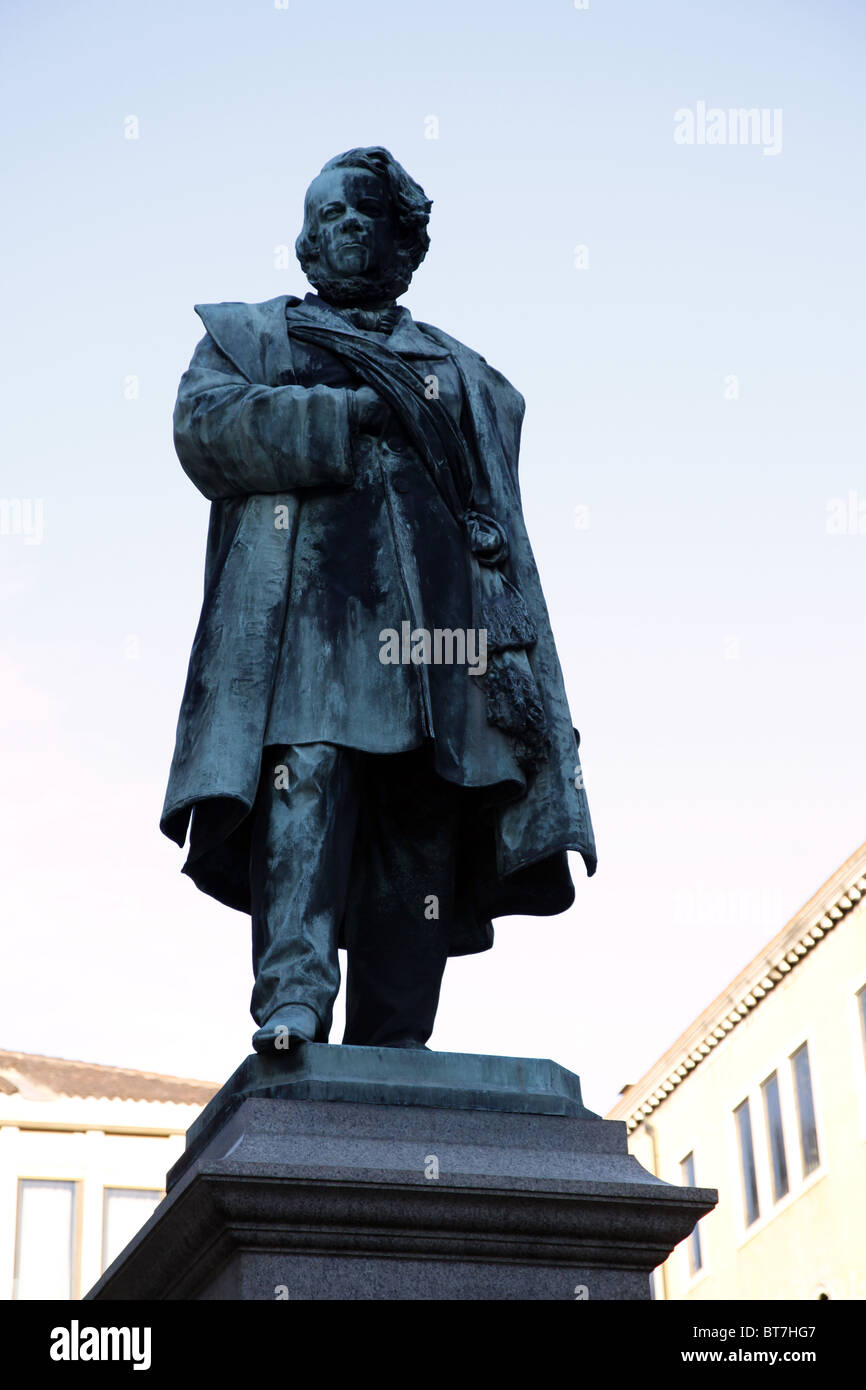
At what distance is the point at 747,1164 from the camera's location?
38844 mm

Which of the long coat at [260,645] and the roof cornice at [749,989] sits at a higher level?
the roof cornice at [749,989]

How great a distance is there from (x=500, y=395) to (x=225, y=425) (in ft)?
3.64

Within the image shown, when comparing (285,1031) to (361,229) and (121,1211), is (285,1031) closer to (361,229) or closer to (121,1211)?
(361,229)

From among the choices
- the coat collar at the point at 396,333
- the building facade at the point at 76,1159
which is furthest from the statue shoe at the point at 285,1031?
the building facade at the point at 76,1159

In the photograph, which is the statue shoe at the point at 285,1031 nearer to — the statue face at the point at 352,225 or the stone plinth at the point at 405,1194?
the stone plinth at the point at 405,1194

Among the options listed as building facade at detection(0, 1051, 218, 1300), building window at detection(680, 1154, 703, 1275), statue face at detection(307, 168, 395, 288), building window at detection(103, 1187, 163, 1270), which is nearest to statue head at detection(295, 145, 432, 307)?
statue face at detection(307, 168, 395, 288)

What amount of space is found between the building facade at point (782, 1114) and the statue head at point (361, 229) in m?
26.6

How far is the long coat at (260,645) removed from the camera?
603cm

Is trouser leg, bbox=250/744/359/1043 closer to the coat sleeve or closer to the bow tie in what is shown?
the coat sleeve

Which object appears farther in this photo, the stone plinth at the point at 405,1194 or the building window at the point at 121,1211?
the building window at the point at 121,1211

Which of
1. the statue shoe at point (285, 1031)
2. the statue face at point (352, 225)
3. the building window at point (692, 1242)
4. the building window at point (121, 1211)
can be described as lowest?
the statue shoe at point (285, 1031)

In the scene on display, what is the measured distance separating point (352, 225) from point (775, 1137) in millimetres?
32626

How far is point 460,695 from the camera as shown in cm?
627
